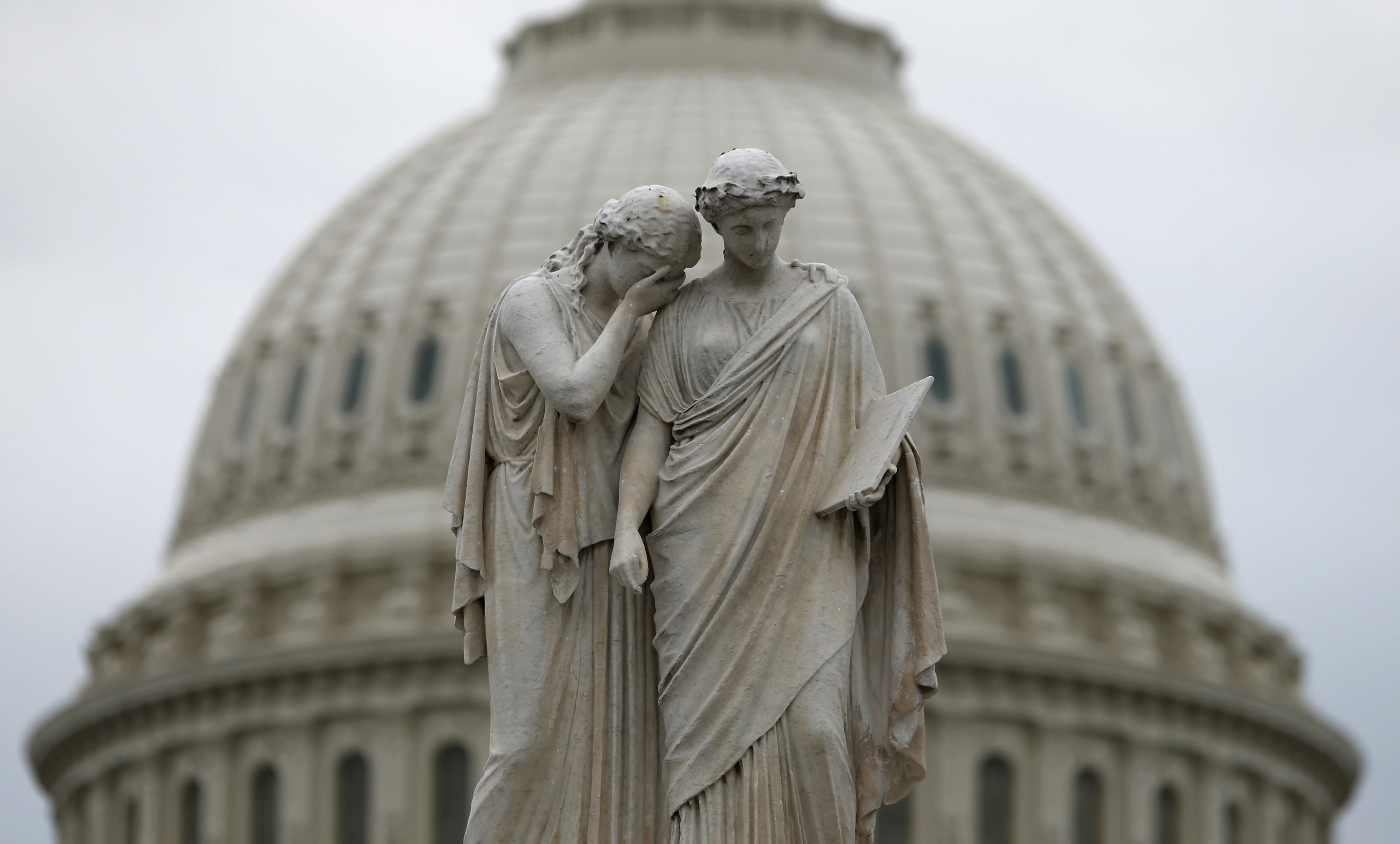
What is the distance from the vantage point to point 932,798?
72.8 m

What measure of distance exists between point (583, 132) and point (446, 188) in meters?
3.37

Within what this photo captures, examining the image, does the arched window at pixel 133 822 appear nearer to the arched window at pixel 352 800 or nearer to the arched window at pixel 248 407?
the arched window at pixel 352 800

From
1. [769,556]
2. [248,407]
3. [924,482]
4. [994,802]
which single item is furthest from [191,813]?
[769,556]

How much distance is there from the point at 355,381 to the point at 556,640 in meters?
69.9

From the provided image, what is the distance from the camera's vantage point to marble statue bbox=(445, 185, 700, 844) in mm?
11195

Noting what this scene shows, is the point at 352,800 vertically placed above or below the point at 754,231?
below

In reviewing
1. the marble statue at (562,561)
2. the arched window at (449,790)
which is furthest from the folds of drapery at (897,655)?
the arched window at (449,790)

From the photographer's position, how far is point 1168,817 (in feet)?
253

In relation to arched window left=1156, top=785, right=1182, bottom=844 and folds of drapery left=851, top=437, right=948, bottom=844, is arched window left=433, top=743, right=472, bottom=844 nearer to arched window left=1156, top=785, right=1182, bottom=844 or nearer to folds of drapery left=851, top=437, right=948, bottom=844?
arched window left=1156, top=785, right=1182, bottom=844

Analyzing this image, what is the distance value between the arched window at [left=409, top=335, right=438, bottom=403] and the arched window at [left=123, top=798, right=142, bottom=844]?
10367 mm

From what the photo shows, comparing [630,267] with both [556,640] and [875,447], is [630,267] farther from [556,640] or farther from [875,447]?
[556,640]

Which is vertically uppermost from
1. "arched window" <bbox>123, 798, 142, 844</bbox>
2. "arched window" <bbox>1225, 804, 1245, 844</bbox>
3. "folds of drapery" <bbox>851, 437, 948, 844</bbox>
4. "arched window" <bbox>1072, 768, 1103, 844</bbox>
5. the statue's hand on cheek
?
the statue's hand on cheek

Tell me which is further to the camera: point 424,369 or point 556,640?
point 424,369

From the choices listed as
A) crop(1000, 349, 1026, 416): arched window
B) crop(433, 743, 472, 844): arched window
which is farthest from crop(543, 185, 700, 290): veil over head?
crop(1000, 349, 1026, 416): arched window
